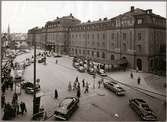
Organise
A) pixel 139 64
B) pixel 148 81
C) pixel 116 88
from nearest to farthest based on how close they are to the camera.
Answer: pixel 116 88 < pixel 148 81 < pixel 139 64

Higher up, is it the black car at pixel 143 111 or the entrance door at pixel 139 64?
the entrance door at pixel 139 64

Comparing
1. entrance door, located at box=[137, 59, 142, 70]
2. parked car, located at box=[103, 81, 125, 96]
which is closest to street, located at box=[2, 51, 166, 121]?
parked car, located at box=[103, 81, 125, 96]

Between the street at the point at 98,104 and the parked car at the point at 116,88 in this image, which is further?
the parked car at the point at 116,88

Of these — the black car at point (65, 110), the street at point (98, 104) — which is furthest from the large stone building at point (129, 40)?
the black car at point (65, 110)

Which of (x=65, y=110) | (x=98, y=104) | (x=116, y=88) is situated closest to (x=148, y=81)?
(x=116, y=88)

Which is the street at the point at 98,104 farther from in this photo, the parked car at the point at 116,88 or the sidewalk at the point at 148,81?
the sidewalk at the point at 148,81

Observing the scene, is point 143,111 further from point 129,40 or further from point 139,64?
point 129,40

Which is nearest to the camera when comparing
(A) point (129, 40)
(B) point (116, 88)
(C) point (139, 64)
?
(B) point (116, 88)

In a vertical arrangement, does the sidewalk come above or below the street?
above

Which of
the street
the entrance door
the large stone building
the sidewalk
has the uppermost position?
the large stone building

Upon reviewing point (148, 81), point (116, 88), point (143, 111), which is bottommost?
point (143, 111)

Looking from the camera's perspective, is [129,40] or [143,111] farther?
[129,40]

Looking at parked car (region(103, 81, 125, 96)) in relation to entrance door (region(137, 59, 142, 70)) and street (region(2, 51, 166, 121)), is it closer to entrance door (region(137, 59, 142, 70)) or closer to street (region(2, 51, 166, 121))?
street (region(2, 51, 166, 121))

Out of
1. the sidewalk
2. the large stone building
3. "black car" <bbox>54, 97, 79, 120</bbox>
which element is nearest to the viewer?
"black car" <bbox>54, 97, 79, 120</bbox>
